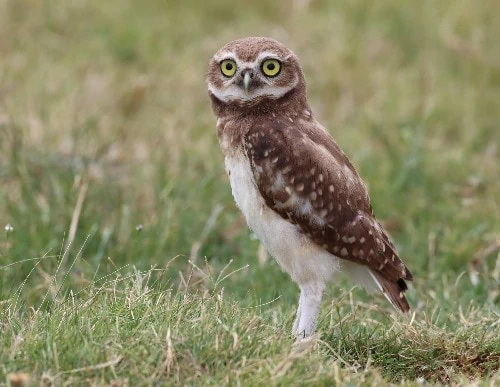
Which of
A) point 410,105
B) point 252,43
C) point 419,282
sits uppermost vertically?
point 252,43

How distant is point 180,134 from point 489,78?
9.94 feet

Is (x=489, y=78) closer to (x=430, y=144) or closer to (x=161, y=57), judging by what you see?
(x=430, y=144)

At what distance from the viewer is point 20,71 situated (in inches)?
322

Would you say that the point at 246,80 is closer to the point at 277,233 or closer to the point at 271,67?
the point at 271,67

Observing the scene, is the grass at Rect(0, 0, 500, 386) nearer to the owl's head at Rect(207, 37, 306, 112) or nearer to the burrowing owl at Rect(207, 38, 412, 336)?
the burrowing owl at Rect(207, 38, 412, 336)

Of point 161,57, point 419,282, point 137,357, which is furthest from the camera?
point 161,57

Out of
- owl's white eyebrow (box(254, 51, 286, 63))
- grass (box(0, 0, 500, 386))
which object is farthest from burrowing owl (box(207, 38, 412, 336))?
grass (box(0, 0, 500, 386))

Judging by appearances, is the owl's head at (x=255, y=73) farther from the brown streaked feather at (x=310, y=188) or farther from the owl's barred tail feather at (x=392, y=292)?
the owl's barred tail feather at (x=392, y=292)

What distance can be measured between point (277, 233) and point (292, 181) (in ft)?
0.77

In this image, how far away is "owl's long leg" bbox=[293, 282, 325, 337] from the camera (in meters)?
4.48

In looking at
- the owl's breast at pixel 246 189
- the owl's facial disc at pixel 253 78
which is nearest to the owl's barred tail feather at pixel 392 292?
the owl's breast at pixel 246 189

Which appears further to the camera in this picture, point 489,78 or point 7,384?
point 489,78

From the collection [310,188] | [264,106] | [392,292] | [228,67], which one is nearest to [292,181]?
[310,188]

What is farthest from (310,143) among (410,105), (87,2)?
(87,2)
